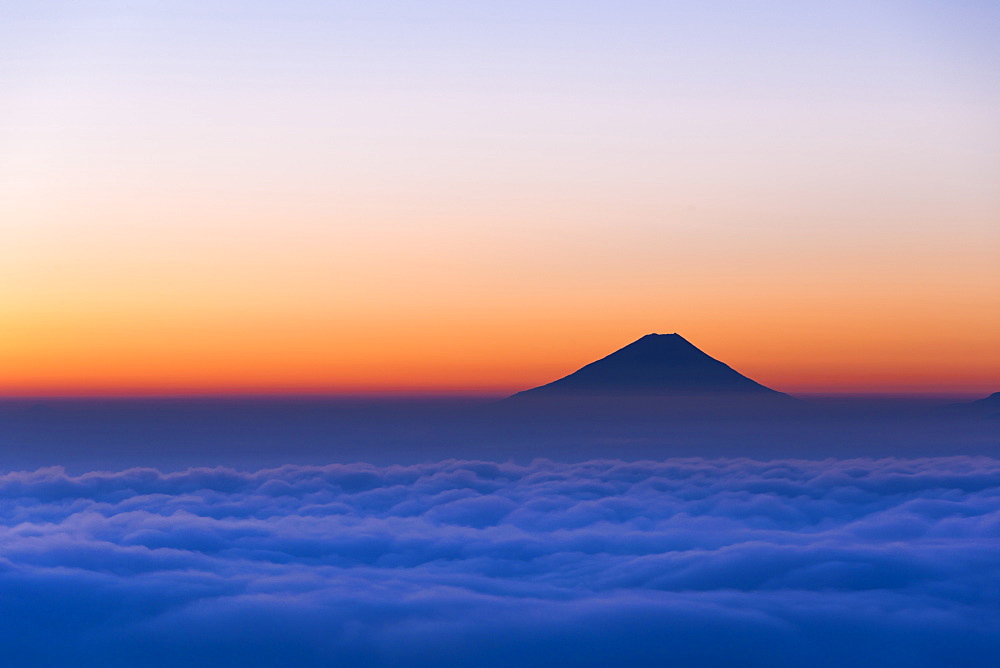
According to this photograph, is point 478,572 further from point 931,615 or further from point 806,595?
point 931,615

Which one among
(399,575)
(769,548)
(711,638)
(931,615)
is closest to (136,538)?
(399,575)

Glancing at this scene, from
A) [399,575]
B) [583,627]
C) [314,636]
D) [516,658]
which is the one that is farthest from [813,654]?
[314,636]

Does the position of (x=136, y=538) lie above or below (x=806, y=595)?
above

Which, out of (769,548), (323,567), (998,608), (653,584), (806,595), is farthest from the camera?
(769,548)

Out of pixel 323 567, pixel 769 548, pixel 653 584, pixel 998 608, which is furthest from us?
pixel 769 548

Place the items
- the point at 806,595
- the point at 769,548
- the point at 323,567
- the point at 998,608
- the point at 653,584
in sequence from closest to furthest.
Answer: the point at 998,608
the point at 806,595
the point at 653,584
the point at 323,567
the point at 769,548

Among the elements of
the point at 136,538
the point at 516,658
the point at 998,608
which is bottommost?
the point at 516,658

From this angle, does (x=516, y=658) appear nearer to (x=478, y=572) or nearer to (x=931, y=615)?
(x=478, y=572)

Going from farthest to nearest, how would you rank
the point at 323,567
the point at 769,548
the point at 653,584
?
the point at 769,548 < the point at 323,567 < the point at 653,584

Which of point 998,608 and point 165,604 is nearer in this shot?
point 998,608
